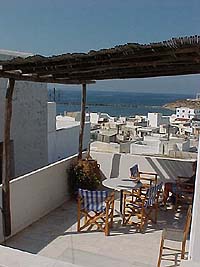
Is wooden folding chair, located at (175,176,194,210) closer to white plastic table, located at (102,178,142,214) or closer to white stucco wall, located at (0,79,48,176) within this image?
white plastic table, located at (102,178,142,214)

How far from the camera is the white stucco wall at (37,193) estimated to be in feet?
19.8

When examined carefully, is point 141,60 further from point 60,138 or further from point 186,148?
point 186,148

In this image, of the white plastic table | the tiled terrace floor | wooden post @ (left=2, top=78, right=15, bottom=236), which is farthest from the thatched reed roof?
the tiled terrace floor

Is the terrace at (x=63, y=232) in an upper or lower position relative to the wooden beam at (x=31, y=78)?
lower

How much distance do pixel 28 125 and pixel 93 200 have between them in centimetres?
482

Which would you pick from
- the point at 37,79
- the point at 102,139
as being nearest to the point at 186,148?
the point at 102,139

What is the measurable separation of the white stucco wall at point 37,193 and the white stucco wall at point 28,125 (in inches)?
96.8

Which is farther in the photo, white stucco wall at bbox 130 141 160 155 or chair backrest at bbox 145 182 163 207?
white stucco wall at bbox 130 141 160 155

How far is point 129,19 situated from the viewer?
1379cm

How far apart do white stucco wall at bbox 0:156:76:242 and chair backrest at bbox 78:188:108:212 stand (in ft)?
3.60

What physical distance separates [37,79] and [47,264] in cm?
472

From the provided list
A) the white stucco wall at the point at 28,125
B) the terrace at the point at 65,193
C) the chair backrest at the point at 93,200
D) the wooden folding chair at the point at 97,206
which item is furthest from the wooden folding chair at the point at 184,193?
the white stucco wall at the point at 28,125

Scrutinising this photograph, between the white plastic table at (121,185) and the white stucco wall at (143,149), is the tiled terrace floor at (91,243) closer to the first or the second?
the white plastic table at (121,185)

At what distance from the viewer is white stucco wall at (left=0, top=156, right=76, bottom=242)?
6031 millimetres
